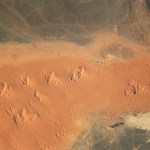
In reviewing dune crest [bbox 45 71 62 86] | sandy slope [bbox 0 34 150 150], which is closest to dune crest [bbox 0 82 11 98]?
sandy slope [bbox 0 34 150 150]

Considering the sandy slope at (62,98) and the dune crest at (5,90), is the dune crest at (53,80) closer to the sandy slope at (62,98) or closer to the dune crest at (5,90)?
the sandy slope at (62,98)

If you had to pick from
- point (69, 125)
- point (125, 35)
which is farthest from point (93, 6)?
point (69, 125)

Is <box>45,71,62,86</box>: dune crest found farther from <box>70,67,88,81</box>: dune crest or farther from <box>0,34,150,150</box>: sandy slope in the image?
<box>70,67,88,81</box>: dune crest

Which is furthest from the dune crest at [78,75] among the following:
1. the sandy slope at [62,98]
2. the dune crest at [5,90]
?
the dune crest at [5,90]

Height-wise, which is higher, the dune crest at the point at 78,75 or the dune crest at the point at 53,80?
the dune crest at the point at 78,75

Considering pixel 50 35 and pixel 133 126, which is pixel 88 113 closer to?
pixel 133 126

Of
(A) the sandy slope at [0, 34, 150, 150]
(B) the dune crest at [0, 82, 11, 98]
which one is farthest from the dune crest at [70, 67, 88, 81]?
(B) the dune crest at [0, 82, 11, 98]

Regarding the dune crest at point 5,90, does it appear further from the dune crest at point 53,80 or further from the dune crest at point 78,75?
the dune crest at point 78,75

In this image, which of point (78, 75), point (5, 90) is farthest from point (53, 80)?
point (5, 90)

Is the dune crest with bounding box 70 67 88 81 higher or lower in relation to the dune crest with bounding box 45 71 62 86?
higher
